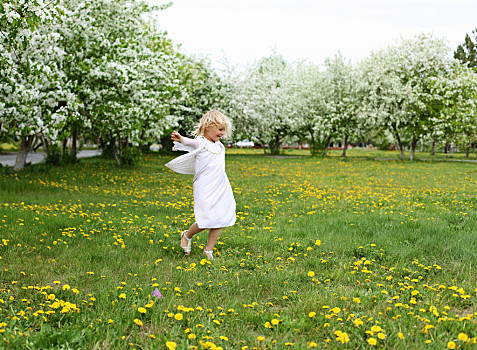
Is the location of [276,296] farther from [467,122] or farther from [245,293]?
[467,122]

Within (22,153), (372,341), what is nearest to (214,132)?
(372,341)

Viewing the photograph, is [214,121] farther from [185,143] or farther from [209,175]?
[209,175]

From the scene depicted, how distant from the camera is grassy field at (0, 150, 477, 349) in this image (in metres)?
3.21

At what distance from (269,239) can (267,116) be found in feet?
92.0

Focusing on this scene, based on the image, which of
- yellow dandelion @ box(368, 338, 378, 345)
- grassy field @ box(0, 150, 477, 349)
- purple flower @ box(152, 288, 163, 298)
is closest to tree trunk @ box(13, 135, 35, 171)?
grassy field @ box(0, 150, 477, 349)

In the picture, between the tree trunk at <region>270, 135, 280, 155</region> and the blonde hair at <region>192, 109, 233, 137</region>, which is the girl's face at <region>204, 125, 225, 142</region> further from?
the tree trunk at <region>270, 135, 280, 155</region>

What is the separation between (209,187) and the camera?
209 inches

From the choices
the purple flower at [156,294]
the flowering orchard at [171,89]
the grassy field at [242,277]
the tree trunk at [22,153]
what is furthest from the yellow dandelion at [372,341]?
the tree trunk at [22,153]

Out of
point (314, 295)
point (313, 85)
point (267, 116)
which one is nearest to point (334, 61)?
point (313, 85)

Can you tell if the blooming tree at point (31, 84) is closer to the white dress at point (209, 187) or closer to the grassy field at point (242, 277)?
the grassy field at point (242, 277)

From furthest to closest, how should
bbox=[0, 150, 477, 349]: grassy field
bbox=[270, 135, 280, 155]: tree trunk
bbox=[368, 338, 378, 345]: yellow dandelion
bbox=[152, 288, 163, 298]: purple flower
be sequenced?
bbox=[270, 135, 280, 155]: tree trunk < bbox=[152, 288, 163, 298]: purple flower < bbox=[0, 150, 477, 349]: grassy field < bbox=[368, 338, 378, 345]: yellow dandelion

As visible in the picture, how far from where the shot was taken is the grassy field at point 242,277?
3211 mm

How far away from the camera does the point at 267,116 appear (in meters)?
33.7

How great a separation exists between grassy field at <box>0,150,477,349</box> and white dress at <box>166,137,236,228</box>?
0.55 m
